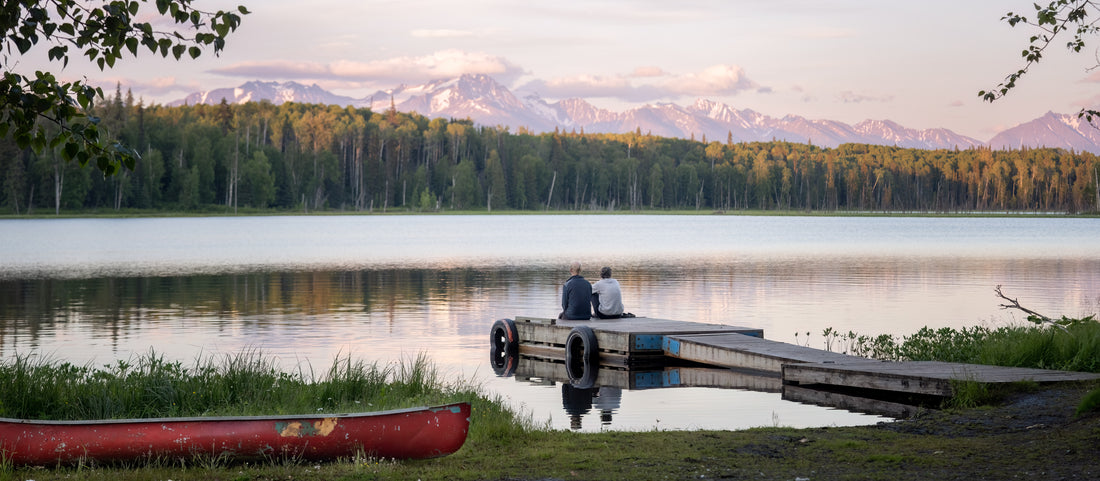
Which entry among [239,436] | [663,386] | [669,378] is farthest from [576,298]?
[239,436]

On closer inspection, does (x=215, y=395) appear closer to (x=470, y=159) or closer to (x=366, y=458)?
(x=366, y=458)

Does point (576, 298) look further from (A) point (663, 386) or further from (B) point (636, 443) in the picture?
(B) point (636, 443)

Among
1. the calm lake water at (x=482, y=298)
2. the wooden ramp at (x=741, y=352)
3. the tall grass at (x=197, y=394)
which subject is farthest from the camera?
the calm lake water at (x=482, y=298)

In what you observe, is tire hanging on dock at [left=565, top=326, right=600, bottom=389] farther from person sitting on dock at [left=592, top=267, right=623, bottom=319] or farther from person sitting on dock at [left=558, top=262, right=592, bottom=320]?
person sitting on dock at [left=592, top=267, right=623, bottom=319]

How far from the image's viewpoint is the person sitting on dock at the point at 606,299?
2100 cm

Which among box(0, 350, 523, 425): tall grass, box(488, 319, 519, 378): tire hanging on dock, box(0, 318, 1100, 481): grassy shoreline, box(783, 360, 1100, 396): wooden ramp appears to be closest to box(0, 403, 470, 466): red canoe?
box(0, 318, 1100, 481): grassy shoreline

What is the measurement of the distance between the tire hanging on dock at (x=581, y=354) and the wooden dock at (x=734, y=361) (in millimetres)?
142

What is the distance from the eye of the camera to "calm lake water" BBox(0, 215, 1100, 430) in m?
17.4

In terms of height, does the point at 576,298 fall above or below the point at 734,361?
above

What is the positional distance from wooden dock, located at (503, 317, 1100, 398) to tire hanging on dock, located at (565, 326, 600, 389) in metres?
0.14

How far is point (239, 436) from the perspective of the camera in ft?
28.2

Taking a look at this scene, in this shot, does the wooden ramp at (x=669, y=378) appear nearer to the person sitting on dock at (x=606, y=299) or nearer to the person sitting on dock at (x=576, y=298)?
the person sitting on dock at (x=576, y=298)

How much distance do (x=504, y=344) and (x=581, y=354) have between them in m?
2.43

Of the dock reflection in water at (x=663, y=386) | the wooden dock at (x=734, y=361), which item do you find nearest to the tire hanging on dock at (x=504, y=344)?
the dock reflection in water at (x=663, y=386)
